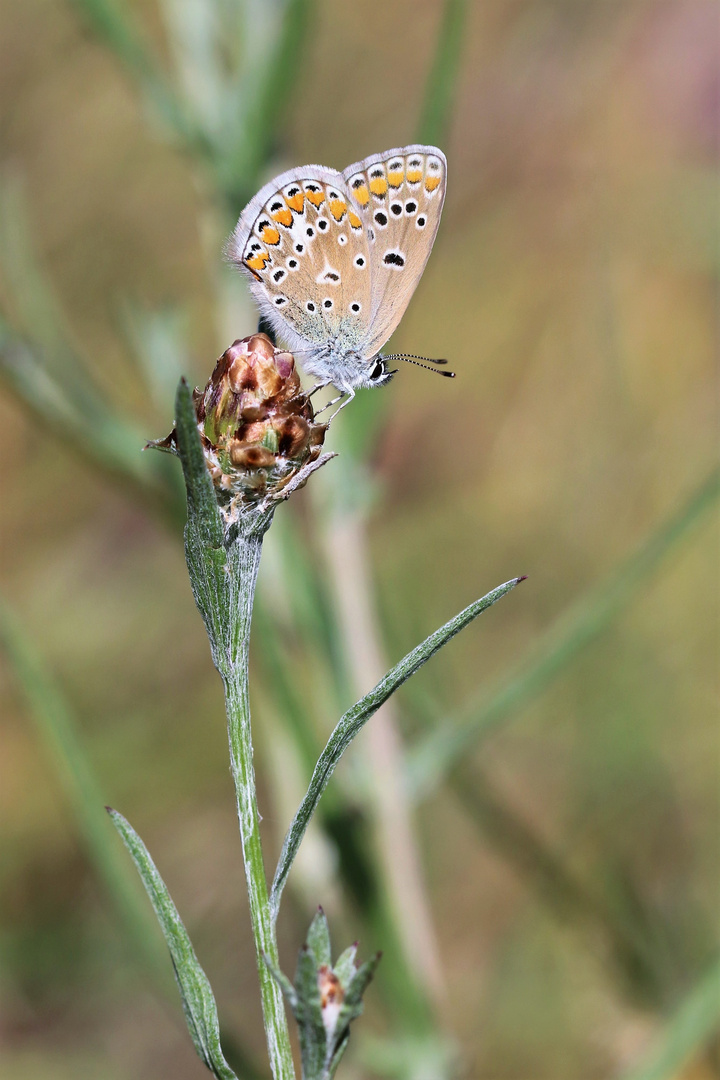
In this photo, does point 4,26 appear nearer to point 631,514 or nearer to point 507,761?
point 631,514

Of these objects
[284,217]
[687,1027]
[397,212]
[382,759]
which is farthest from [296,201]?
[687,1027]

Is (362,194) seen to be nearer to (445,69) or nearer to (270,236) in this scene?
(270,236)

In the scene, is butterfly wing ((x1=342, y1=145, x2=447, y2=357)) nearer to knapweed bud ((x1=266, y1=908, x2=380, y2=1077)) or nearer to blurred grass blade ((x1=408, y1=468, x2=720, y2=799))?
blurred grass blade ((x1=408, y1=468, x2=720, y2=799))

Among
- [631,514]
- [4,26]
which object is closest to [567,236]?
[631,514]

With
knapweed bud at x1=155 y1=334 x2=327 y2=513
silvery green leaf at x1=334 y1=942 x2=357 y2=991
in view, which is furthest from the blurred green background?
silvery green leaf at x1=334 y1=942 x2=357 y2=991

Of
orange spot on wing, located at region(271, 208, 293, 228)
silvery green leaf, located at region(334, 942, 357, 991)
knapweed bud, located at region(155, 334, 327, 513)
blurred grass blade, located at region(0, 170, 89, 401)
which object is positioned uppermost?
blurred grass blade, located at region(0, 170, 89, 401)

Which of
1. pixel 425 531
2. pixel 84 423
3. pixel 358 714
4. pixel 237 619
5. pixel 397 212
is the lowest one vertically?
pixel 358 714
